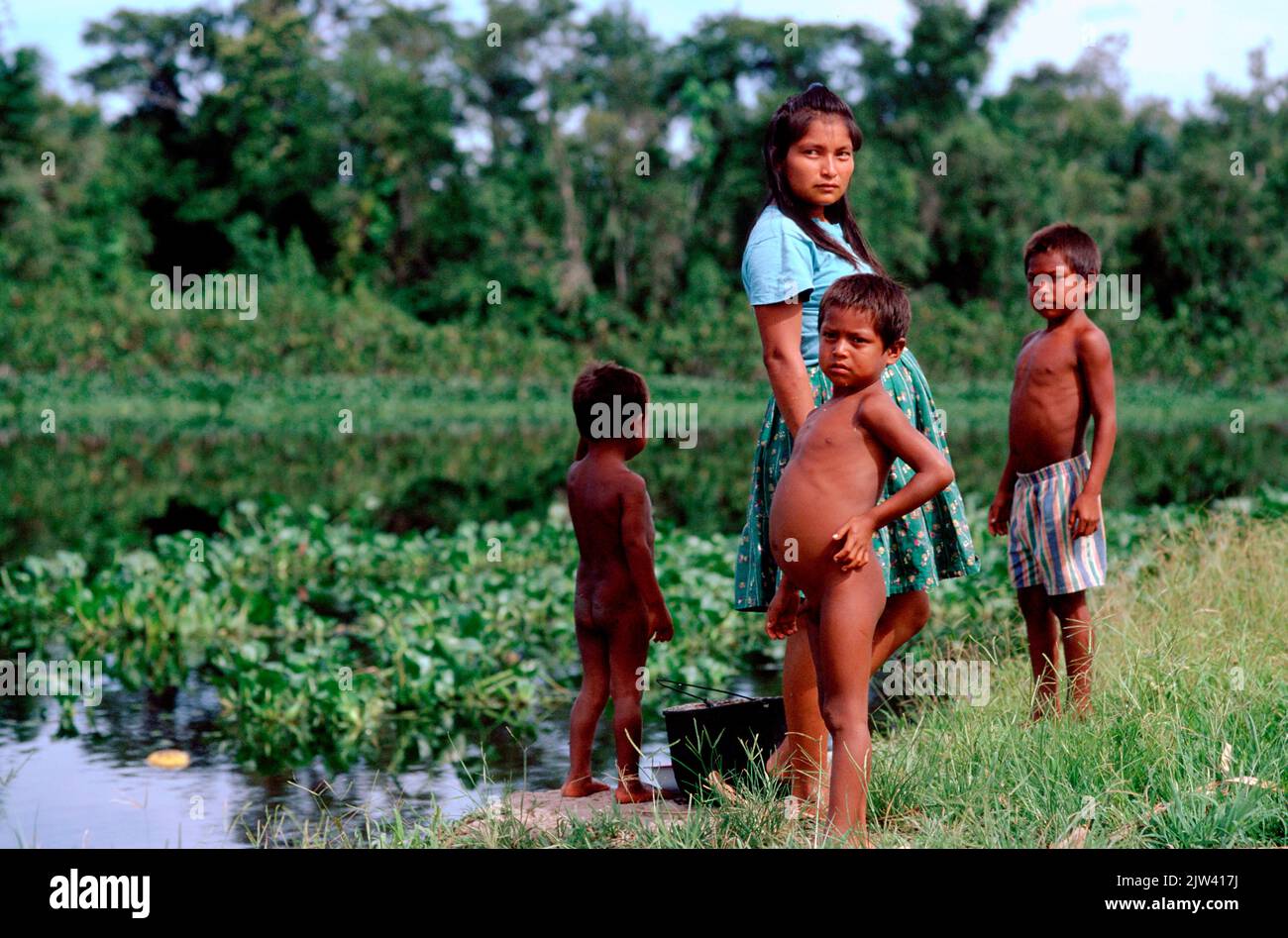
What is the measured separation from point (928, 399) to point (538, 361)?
2373cm

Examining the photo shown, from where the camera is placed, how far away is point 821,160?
11.1 feet

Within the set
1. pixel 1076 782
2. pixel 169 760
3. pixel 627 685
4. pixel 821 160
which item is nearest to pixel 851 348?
pixel 821 160

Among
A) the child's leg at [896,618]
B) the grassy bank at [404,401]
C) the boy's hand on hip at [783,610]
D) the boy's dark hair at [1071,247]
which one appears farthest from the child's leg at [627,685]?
the grassy bank at [404,401]

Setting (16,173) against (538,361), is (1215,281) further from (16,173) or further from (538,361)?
(16,173)

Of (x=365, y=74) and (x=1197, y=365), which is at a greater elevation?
(x=365, y=74)

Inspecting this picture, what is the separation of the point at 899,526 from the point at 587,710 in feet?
3.50

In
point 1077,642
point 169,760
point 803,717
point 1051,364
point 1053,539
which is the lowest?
point 169,760

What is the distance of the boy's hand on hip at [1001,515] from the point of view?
13.4 feet

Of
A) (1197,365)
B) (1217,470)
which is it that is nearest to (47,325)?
(1217,470)

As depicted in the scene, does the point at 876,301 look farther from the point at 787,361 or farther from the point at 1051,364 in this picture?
the point at 1051,364

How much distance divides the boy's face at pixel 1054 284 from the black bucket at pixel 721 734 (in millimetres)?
1305
